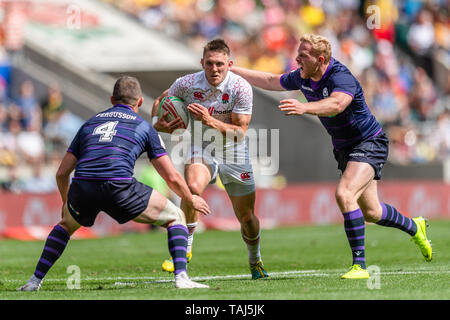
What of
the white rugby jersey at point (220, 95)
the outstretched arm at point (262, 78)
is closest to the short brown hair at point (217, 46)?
the white rugby jersey at point (220, 95)

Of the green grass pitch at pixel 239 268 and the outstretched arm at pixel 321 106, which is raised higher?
the outstretched arm at pixel 321 106

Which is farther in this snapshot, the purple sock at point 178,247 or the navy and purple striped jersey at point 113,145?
the purple sock at point 178,247

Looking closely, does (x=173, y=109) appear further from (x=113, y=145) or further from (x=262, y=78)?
(x=113, y=145)

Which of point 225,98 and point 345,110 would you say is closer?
point 345,110

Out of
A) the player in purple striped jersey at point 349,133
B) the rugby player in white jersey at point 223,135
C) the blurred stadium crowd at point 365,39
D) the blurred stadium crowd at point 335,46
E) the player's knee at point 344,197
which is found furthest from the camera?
the blurred stadium crowd at point 365,39

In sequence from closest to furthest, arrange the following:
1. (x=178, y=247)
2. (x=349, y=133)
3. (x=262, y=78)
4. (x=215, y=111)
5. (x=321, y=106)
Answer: (x=178, y=247) < (x=321, y=106) < (x=349, y=133) < (x=215, y=111) < (x=262, y=78)

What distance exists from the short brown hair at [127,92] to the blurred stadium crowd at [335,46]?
1405 centimetres

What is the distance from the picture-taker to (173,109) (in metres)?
→ 10.5

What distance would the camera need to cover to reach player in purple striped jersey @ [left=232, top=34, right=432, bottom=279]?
958cm

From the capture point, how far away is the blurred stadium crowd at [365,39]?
1079 inches

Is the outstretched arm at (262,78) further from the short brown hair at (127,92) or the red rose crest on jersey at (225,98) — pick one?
the short brown hair at (127,92)

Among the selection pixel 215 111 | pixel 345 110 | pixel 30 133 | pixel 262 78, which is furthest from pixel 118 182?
pixel 30 133

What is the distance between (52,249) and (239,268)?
4023mm

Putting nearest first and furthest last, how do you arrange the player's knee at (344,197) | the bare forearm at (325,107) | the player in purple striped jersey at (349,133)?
the bare forearm at (325,107)
the player in purple striped jersey at (349,133)
the player's knee at (344,197)
